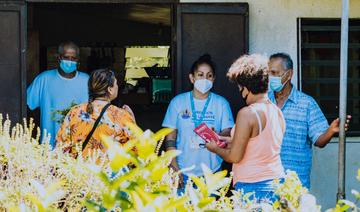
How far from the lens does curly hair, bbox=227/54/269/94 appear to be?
426 cm

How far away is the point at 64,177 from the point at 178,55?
2.41 m

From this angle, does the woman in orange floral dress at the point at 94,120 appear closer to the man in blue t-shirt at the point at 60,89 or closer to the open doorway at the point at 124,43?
the man in blue t-shirt at the point at 60,89

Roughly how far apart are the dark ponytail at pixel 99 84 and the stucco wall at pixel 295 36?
1.92 m

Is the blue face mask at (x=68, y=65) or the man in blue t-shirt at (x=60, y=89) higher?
the blue face mask at (x=68, y=65)

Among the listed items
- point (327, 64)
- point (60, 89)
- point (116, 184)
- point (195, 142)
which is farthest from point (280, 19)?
point (116, 184)

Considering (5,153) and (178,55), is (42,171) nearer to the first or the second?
(5,153)

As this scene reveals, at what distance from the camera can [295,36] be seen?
6441mm

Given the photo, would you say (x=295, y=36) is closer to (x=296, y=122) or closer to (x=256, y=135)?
(x=296, y=122)

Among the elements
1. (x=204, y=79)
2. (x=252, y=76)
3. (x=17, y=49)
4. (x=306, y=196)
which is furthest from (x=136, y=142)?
(x=17, y=49)

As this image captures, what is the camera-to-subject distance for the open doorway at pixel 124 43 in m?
9.71

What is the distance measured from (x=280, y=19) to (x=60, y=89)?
2.14m

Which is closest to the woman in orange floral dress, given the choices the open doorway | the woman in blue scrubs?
the woman in blue scrubs

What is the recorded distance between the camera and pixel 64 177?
4.00 meters

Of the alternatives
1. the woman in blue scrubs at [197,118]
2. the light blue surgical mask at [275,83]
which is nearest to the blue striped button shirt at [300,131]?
the light blue surgical mask at [275,83]
